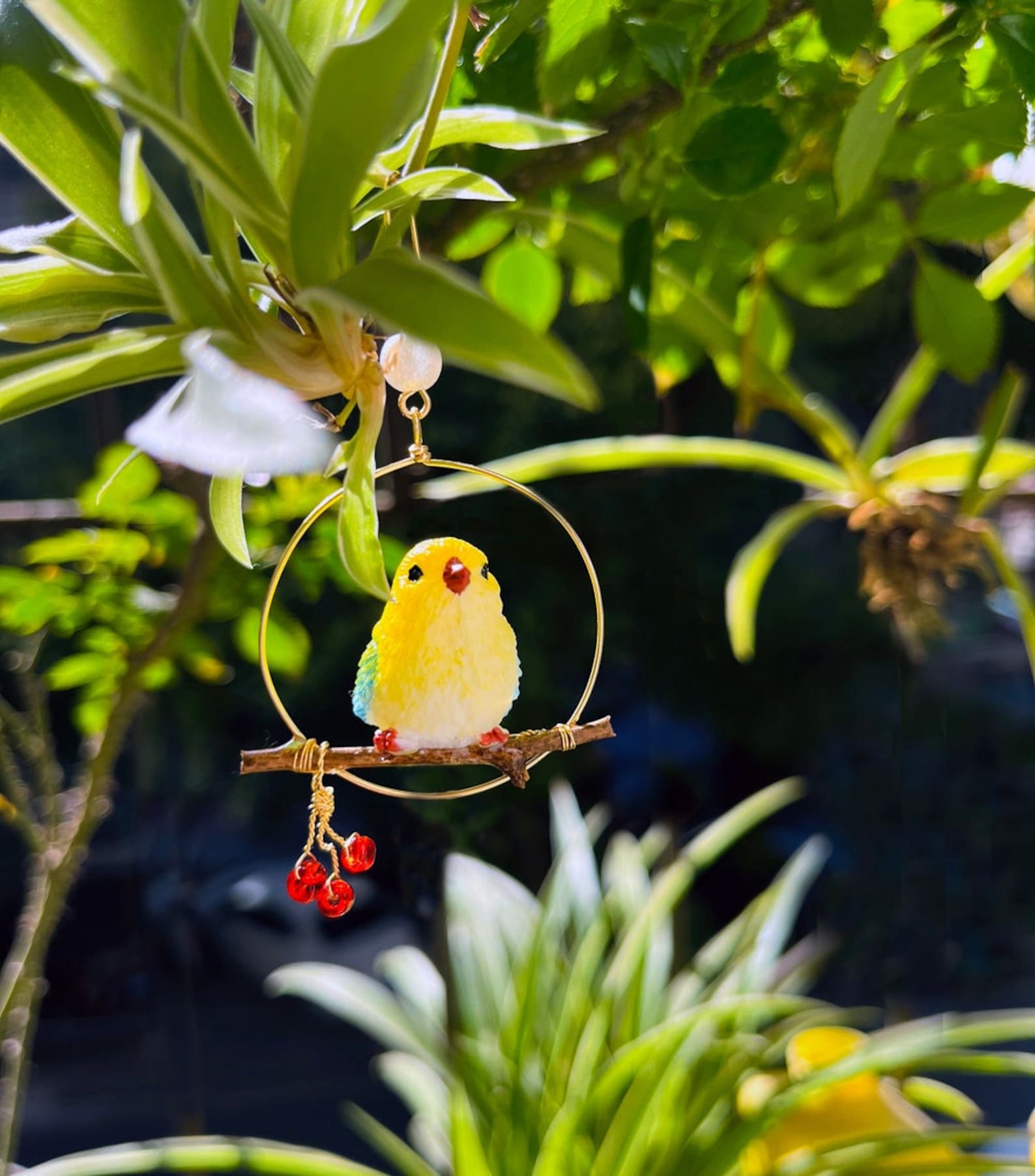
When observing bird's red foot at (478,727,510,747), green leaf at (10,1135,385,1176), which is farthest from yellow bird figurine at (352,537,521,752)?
green leaf at (10,1135,385,1176)

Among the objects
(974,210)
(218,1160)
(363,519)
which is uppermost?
(974,210)

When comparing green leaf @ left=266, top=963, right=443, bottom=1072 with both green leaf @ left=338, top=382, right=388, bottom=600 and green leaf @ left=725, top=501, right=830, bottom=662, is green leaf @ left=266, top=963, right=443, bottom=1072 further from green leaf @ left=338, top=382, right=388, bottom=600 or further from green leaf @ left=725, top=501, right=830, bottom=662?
green leaf @ left=338, top=382, right=388, bottom=600

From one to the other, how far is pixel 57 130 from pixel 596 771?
2.91ft

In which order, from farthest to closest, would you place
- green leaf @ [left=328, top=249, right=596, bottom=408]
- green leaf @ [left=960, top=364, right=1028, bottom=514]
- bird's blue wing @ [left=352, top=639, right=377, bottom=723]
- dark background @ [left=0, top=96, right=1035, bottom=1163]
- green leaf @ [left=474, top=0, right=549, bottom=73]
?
dark background @ [left=0, top=96, right=1035, bottom=1163]
green leaf @ [left=960, top=364, right=1028, bottom=514]
bird's blue wing @ [left=352, top=639, right=377, bottom=723]
green leaf @ [left=474, top=0, right=549, bottom=73]
green leaf @ [left=328, top=249, right=596, bottom=408]

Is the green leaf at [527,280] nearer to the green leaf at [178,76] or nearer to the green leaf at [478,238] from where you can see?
the green leaf at [478,238]

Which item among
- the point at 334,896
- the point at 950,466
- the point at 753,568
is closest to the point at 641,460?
the point at 753,568

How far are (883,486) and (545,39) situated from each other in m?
0.50

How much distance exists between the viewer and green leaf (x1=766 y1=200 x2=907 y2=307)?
0.51 m

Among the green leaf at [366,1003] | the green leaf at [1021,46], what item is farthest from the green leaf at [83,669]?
the green leaf at [1021,46]

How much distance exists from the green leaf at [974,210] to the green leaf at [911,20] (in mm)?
84

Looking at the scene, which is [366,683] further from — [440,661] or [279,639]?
[279,639]

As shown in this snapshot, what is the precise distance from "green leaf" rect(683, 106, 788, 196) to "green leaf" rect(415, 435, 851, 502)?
1.16 feet

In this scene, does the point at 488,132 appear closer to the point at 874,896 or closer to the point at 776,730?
the point at 776,730

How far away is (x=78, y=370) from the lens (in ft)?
0.87
